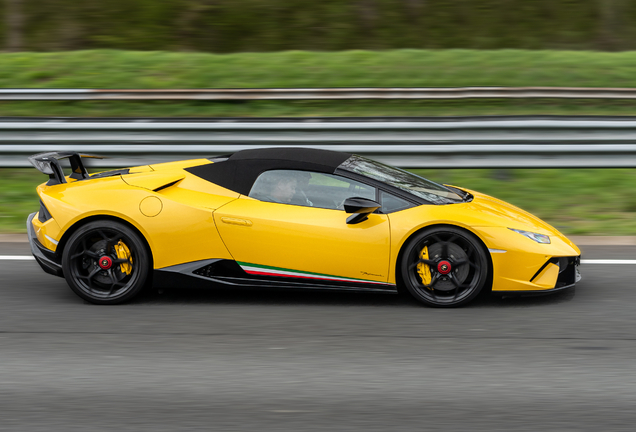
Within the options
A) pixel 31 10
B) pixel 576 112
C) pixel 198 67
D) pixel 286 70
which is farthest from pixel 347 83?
pixel 31 10

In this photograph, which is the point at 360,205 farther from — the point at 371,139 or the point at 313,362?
the point at 371,139

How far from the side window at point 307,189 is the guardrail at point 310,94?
692 cm

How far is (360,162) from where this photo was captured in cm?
611

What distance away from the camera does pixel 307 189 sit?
5.63 metres

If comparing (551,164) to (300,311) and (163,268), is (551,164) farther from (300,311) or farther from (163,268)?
(163,268)

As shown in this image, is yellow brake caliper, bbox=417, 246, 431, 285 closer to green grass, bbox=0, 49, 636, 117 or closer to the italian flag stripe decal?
the italian flag stripe decal

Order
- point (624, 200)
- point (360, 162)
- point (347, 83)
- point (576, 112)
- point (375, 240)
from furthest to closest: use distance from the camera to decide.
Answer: point (347, 83), point (576, 112), point (624, 200), point (360, 162), point (375, 240)

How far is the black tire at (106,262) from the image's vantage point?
5633mm

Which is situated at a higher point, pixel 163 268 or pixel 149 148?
pixel 149 148

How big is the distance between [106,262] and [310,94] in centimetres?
773

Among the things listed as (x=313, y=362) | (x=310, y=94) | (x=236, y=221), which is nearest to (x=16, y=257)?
(x=236, y=221)

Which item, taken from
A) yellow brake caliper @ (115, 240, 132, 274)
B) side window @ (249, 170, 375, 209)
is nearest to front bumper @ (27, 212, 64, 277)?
yellow brake caliper @ (115, 240, 132, 274)

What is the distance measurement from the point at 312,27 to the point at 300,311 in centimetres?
2062

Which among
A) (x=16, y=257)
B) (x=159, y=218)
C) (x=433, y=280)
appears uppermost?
(x=159, y=218)
